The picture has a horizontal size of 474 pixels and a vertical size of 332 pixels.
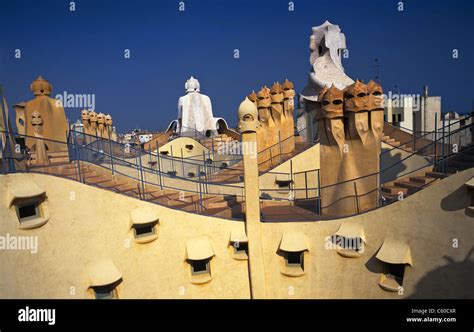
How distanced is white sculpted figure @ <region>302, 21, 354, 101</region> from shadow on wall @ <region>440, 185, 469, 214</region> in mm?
11442

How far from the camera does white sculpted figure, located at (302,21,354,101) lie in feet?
54.4

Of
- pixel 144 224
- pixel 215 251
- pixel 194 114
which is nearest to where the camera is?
pixel 144 224

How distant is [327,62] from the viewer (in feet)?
55.8

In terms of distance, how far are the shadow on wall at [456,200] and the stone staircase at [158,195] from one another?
4630 millimetres

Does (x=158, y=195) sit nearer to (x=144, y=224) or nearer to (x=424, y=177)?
(x=144, y=224)

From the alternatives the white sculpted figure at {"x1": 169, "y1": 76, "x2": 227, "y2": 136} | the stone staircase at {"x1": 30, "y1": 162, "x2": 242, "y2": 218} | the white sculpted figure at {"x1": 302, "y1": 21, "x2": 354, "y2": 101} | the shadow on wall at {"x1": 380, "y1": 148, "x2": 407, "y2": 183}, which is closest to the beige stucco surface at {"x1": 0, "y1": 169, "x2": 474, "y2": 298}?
the stone staircase at {"x1": 30, "y1": 162, "x2": 242, "y2": 218}

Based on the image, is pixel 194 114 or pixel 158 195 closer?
pixel 158 195

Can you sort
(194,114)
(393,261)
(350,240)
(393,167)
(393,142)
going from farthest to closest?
(194,114) < (393,142) < (393,167) < (350,240) < (393,261)

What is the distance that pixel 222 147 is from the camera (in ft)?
63.2

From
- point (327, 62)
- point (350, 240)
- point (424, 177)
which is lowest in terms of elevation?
point (350, 240)

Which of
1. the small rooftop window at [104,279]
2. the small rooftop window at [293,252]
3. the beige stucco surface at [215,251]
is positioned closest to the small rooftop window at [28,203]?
the beige stucco surface at [215,251]

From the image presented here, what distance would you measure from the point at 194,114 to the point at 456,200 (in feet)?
68.2

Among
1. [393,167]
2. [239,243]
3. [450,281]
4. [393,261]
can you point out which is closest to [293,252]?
[239,243]
